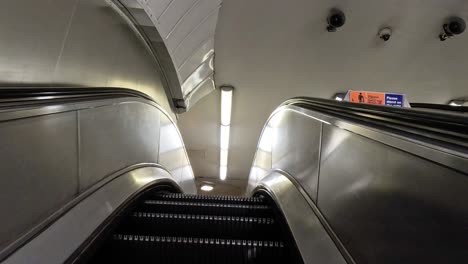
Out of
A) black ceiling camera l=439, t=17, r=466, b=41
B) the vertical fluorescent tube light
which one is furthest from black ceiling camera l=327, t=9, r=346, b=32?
the vertical fluorescent tube light

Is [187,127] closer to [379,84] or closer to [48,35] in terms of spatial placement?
[379,84]

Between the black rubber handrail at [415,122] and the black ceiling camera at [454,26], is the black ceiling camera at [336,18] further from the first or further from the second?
the black rubber handrail at [415,122]

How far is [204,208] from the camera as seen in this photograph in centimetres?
258

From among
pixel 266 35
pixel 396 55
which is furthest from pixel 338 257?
pixel 396 55

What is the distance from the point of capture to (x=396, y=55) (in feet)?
19.7

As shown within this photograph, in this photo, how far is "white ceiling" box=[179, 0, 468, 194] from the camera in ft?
16.9

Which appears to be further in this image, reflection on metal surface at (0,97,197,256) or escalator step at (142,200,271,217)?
escalator step at (142,200,271,217)

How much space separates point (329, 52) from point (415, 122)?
5.17m

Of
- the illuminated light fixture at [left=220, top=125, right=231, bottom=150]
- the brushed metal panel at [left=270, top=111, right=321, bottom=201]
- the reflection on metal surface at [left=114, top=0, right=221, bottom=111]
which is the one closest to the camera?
the brushed metal panel at [left=270, top=111, right=321, bottom=201]

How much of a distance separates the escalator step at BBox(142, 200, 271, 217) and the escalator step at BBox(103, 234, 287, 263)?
0.75 m

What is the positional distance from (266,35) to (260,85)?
1.49m

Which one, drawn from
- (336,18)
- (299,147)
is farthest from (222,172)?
(299,147)

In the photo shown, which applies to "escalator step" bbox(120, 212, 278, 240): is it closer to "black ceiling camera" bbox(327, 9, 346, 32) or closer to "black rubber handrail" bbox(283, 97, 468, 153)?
"black rubber handrail" bbox(283, 97, 468, 153)

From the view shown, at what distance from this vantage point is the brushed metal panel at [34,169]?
1.17 meters
